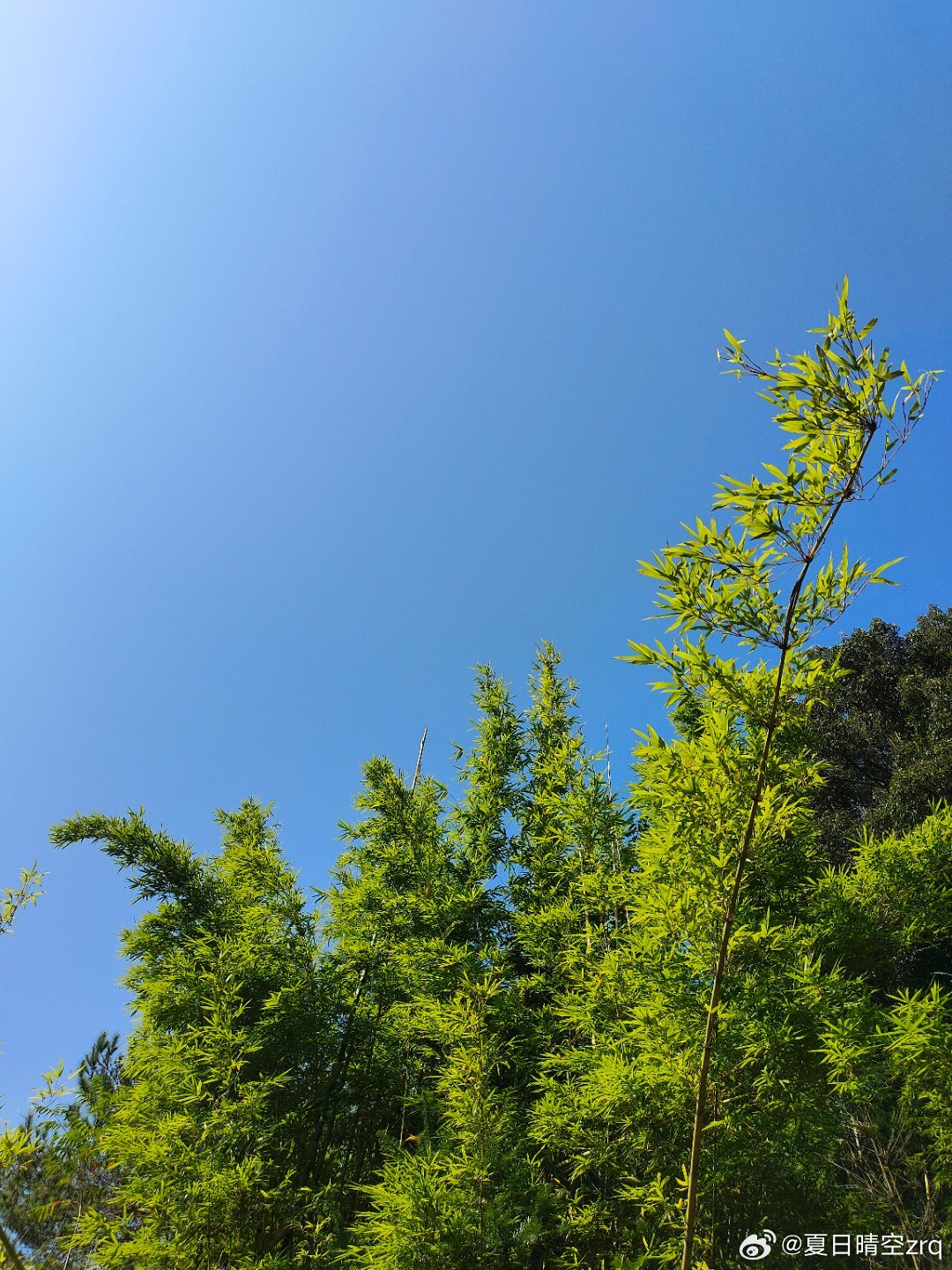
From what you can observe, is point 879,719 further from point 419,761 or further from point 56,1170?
point 56,1170

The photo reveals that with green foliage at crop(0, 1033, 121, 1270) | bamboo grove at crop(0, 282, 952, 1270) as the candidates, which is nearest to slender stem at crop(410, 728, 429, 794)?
bamboo grove at crop(0, 282, 952, 1270)

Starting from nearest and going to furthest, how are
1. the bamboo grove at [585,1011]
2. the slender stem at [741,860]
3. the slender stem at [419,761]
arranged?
the slender stem at [741,860]
the bamboo grove at [585,1011]
the slender stem at [419,761]

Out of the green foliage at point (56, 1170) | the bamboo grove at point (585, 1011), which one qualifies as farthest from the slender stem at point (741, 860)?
the green foliage at point (56, 1170)

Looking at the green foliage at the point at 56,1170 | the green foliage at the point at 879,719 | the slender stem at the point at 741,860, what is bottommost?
the green foliage at the point at 56,1170

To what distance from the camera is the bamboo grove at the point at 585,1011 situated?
2.40 meters

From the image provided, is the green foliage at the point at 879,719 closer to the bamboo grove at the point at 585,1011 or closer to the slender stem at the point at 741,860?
the bamboo grove at the point at 585,1011

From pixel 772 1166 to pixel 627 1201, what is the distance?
33.9 inches

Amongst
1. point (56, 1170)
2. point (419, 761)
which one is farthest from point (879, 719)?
point (56, 1170)

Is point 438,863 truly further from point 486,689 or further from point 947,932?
point 947,932

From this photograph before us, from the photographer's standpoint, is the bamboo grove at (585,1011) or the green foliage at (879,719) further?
the green foliage at (879,719)

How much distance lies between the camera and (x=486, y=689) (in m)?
5.89

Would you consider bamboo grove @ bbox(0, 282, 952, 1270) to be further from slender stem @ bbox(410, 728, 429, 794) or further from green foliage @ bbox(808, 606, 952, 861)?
green foliage @ bbox(808, 606, 952, 861)

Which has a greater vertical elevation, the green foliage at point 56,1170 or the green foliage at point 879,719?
the green foliage at point 879,719

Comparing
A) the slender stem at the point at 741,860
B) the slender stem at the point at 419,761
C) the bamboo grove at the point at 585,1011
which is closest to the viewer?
the slender stem at the point at 741,860
